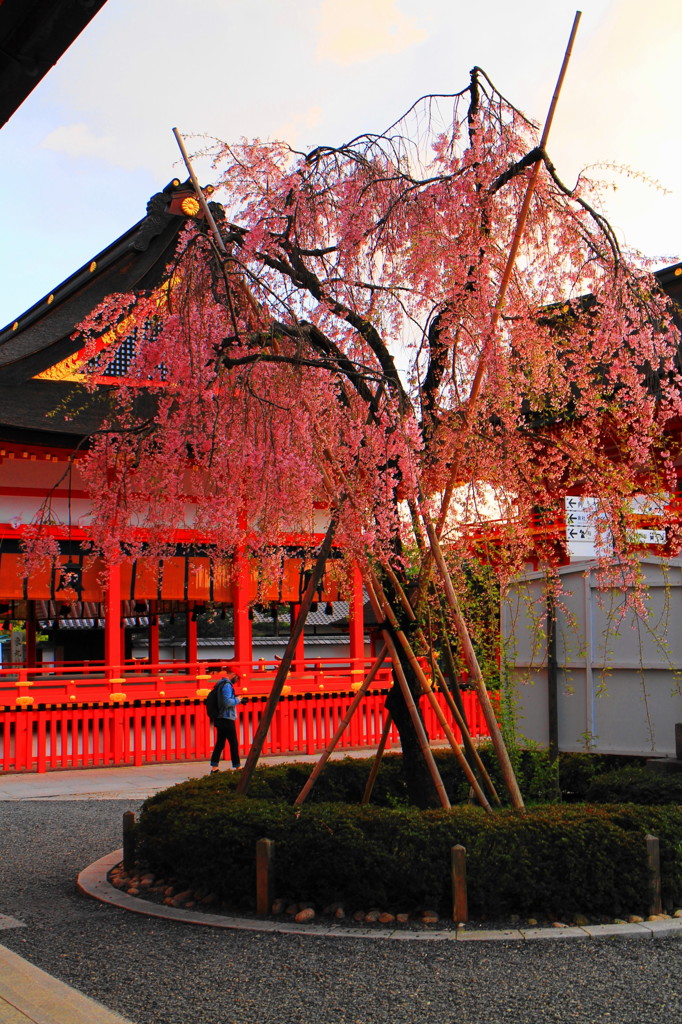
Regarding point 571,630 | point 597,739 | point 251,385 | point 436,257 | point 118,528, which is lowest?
point 597,739

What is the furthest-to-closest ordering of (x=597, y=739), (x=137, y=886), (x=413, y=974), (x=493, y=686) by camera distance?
(x=493, y=686) < (x=597, y=739) < (x=137, y=886) < (x=413, y=974)

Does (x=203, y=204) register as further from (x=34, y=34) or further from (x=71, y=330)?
(x=71, y=330)

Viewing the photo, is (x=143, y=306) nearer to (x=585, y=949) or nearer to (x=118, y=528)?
(x=118, y=528)

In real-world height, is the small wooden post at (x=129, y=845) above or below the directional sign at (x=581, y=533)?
below

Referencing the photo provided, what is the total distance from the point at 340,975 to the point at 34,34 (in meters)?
4.46

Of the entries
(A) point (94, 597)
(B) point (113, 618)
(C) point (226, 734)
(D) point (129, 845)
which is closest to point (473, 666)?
(D) point (129, 845)

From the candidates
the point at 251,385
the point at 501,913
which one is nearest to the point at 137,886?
the point at 501,913

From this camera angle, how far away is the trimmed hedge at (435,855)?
5789mm

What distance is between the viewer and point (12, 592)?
14.6 metres

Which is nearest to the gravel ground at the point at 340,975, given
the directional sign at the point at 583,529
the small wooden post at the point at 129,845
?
the small wooden post at the point at 129,845

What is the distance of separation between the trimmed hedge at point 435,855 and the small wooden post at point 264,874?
7cm

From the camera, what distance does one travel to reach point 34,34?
262 centimetres

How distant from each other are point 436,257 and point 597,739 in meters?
4.40

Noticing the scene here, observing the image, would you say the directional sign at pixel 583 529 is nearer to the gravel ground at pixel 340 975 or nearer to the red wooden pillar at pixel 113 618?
the gravel ground at pixel 340 975
